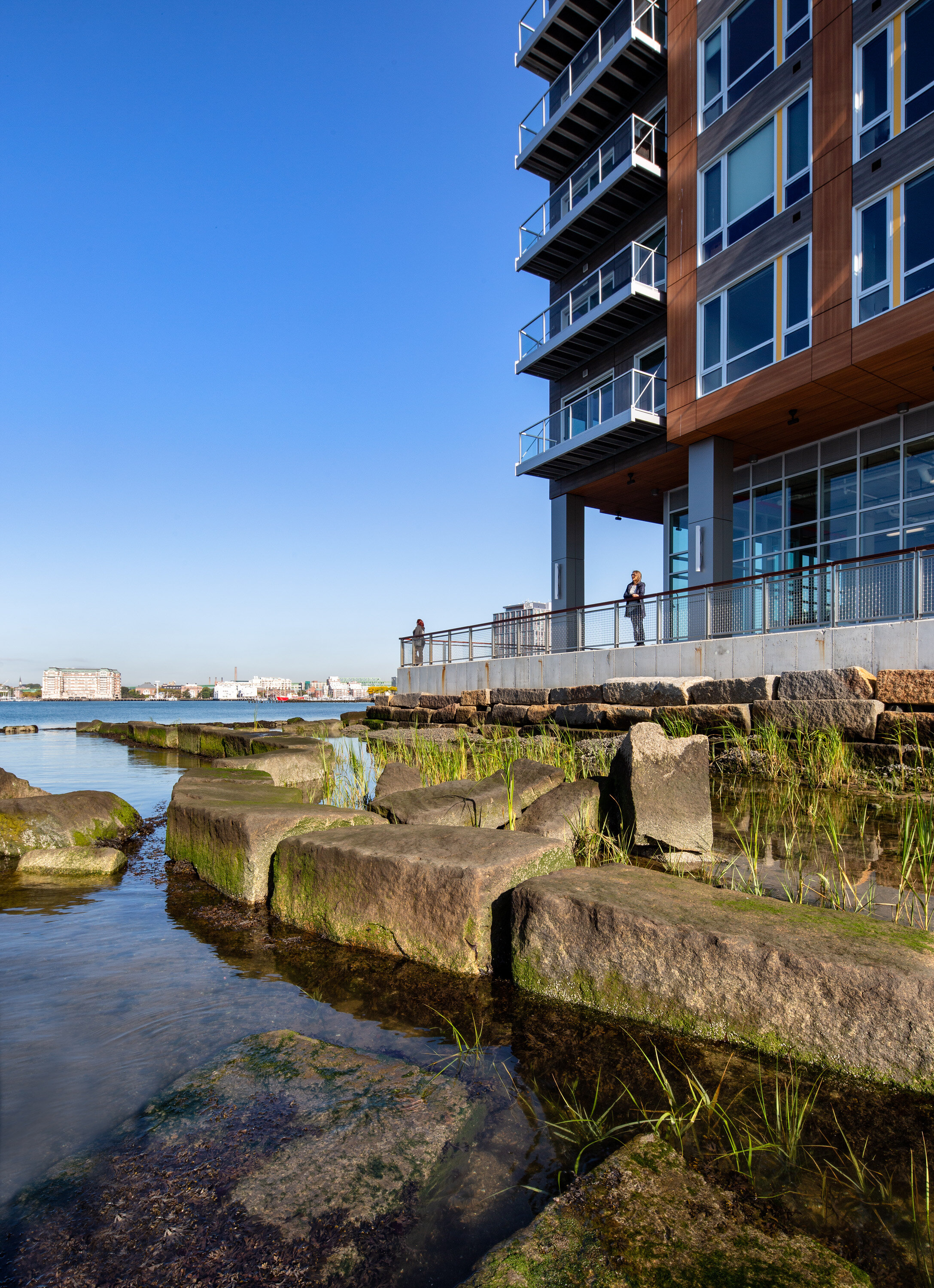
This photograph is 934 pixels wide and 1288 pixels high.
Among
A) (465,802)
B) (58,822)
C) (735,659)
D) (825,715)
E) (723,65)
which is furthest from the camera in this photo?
(723,65)

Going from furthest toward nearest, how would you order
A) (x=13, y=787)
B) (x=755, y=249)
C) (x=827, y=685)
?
1. (x=755, y=249)
2. (x=827, y=685)
3. (x=13, y=787)

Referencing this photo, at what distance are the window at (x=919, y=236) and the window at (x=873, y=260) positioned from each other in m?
0.29

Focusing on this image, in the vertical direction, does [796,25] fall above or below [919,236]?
above

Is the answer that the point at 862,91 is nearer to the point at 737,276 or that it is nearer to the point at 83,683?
the point at 737,276

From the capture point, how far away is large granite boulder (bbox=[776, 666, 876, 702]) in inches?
316

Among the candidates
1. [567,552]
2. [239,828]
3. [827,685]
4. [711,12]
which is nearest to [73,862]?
[239,828]

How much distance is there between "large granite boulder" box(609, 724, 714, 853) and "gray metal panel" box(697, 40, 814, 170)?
15.4 m

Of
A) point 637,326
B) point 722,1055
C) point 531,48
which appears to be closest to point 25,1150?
point 722,1055

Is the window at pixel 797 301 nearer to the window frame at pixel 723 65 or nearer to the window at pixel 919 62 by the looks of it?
the window at pixel 919 62

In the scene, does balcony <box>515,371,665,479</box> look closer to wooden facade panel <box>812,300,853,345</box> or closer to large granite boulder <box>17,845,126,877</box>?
wooden facade panel <box>812,300,853,345</box>

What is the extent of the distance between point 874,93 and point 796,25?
2.80 meters

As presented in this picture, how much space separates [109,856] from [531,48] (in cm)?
2494

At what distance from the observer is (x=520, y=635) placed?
17781 mm

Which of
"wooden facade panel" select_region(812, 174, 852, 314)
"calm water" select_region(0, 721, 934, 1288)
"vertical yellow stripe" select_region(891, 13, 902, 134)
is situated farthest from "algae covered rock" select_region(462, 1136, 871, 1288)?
"vertical yellow stripe" select_region(891, 13, 902, 134)
